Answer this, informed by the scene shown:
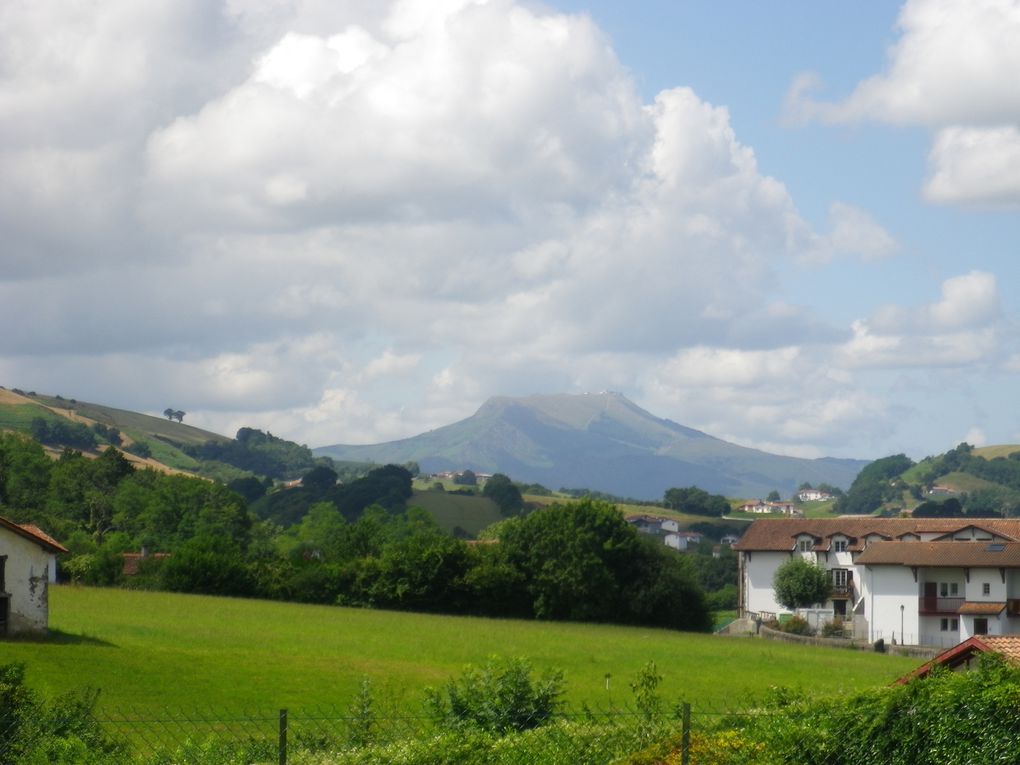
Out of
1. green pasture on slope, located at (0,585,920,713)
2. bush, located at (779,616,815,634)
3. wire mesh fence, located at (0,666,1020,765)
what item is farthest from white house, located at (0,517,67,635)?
bush, located at (779,616,815,634)

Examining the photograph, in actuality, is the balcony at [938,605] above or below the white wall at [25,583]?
below

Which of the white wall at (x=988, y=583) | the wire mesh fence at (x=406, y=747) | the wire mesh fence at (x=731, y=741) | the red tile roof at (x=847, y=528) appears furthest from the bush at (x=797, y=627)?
the wire mesh fence at (x=406, y=747)

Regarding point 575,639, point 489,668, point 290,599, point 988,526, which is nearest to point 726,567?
point 988,526

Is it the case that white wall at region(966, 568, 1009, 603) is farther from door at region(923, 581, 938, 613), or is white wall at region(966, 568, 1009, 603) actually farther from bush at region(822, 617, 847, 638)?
bush at region(822, 617, 847, 638)

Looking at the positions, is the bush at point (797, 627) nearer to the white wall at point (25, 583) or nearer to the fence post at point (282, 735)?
the white wall at point (25, 583)

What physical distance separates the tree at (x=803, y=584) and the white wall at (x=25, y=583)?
57.7 meters

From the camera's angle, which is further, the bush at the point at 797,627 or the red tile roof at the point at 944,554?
the bush at the point at 797,627

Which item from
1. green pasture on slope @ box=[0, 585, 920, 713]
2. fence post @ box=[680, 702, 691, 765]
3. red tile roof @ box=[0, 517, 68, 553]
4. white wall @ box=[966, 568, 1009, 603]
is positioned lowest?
green pasture on slope @ box=[0, 585, 920, 713]

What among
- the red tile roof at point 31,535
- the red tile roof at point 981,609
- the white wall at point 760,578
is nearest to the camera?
the red tile roof at point 31,535

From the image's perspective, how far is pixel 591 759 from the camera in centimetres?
1423

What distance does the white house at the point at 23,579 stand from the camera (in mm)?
49219

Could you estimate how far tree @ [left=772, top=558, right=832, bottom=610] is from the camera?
93062 millimetres

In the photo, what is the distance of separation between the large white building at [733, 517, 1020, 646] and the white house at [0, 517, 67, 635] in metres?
50.0

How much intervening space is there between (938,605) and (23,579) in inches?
2173
